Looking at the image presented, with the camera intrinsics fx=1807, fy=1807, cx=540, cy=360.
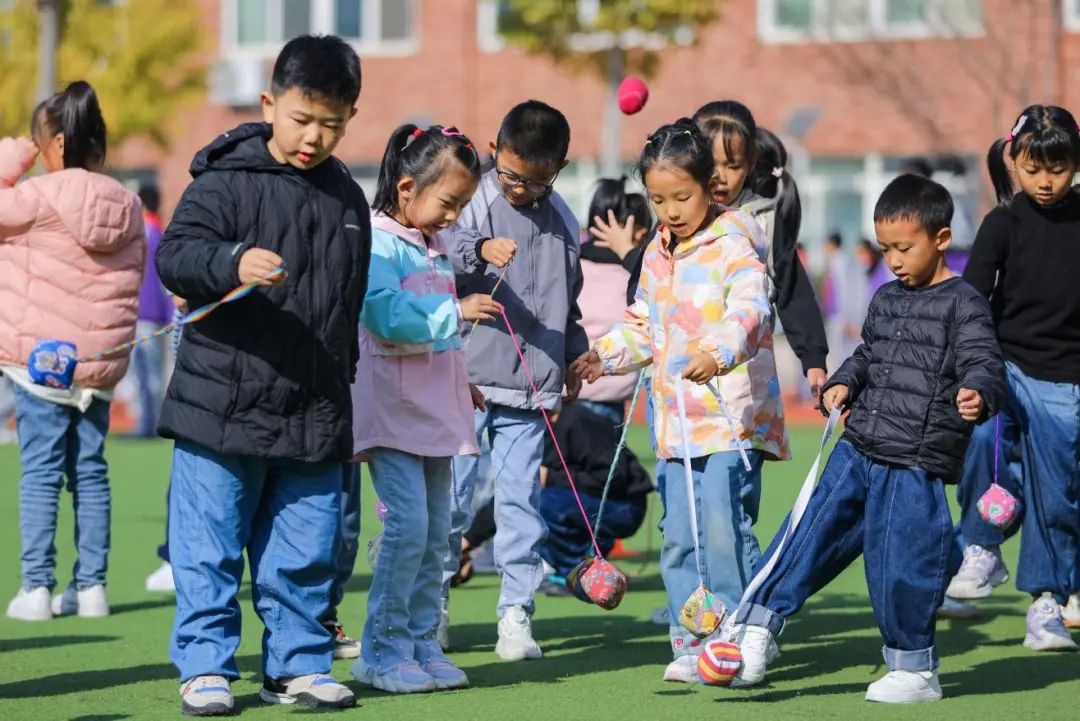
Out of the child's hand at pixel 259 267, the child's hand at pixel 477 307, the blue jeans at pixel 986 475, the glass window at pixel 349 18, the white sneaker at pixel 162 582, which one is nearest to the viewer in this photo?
the child's hand at pixel 259 267

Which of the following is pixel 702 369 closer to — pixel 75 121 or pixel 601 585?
pixel 601 585

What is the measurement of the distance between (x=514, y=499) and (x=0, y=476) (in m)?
7.15

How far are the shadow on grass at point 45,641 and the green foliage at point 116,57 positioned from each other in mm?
20692

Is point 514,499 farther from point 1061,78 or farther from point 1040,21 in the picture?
point 1061,78

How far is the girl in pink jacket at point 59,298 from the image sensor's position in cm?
721

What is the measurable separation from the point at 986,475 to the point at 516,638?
1995mm

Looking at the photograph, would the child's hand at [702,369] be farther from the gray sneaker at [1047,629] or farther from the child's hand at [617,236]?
the gray sneaker at [1047,629]

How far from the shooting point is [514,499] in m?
6.57

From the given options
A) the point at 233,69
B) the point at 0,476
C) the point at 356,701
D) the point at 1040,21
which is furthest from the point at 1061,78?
the point at 356,701

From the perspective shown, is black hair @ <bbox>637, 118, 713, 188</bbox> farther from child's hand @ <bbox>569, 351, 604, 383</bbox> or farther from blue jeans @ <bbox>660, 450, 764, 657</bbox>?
blue jeans @ <bbox>660, 450, 764, 657</bbox>

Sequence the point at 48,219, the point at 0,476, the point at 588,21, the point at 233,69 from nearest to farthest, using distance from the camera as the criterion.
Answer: the point at 48,219
the point at 0,476
the point at 588,21
the point at 233,69

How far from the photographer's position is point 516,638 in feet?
21.0

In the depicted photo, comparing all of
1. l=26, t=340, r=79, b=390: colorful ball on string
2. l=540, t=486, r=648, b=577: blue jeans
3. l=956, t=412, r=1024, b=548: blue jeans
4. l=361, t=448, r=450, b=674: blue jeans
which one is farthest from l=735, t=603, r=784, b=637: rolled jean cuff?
l=540, t=486, r=648, b=577: blue jeans

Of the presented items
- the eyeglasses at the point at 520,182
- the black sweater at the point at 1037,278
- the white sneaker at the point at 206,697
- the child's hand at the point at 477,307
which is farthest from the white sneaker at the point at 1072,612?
the white sneaker at the point at 206,697
